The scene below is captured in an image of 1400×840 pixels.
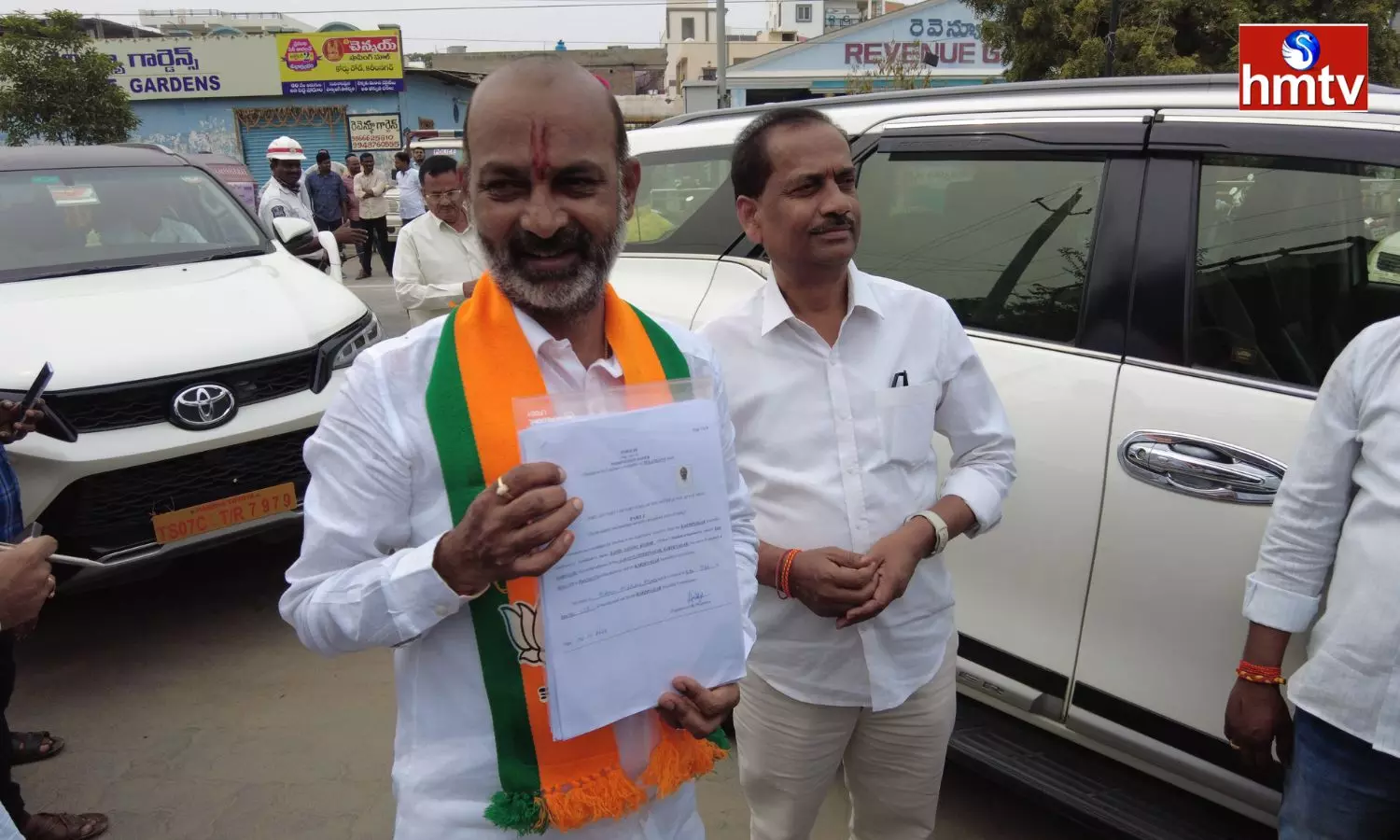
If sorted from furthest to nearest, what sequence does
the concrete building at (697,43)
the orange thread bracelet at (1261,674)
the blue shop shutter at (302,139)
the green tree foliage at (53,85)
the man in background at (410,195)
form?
the concrete building at (697,43) < the blue shop shutter at (302,139) < the green tree foliage at (53,85) < the man in background at (410,195) < the orange thread bracelet at (1261,674)

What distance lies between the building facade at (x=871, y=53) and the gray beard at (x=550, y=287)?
90.2 feet

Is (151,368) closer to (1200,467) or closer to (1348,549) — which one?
(1200,467)

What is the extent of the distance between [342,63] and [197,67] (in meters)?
4.24

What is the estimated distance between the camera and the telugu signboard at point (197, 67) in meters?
27.2

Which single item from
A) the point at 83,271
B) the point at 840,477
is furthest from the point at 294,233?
the point at 840,477

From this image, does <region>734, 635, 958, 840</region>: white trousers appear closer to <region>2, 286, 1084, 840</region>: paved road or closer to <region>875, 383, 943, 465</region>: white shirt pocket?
<region>875, 383, 943, 465</region>: white shirt pocket

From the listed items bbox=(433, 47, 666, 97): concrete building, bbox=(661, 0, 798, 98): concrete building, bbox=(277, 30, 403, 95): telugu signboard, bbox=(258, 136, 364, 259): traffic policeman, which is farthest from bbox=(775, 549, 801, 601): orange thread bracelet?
bbox=(433, 47, 666, 97): concrete building

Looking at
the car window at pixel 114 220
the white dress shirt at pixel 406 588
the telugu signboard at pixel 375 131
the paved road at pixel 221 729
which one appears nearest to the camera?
the white dress shirt at pixel 406 588

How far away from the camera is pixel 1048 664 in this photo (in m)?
2.04

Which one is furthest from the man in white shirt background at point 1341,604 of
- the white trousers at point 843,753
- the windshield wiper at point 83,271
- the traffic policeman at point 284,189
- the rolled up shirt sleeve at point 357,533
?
the traffic policeman at point 284,189

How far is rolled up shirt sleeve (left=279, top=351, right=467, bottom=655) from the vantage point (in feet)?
3.50

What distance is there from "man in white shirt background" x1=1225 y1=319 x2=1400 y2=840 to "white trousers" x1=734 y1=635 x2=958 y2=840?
56 centimetres

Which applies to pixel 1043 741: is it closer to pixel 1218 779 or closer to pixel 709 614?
pixel 1218 779

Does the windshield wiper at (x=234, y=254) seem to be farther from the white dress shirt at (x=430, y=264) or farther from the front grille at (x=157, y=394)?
the front grille at (x=157, y=394)
